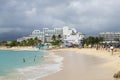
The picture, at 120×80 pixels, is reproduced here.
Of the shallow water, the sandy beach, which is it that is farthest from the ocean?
the shallow water

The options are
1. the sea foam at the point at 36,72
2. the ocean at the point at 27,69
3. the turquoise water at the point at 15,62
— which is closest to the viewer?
the sea foam at the point at 36,72

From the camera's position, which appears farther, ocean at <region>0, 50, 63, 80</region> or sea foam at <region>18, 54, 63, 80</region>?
ocean at <region>0, 50, 63, 80</region>

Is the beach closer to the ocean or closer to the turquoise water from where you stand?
the ocean

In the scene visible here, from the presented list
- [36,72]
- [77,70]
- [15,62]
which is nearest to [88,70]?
[77,70]

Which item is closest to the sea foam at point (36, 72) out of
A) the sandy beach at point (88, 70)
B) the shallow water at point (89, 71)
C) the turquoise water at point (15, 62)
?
the sandy beach at point (88, 70)

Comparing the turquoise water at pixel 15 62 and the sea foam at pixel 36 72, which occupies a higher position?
the sea foam at pixel 36 72

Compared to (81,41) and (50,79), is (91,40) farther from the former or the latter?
(50,79)

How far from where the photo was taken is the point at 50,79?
17.0 metres

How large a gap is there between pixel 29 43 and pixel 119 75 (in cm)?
15249

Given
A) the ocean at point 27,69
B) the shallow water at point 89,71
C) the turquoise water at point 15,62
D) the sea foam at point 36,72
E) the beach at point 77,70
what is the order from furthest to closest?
the turquoise water at point 15,62
the ocean at point 27,69
the sea foam at point 36,72
the beach at point 77,70
the shallow water at point 89,71

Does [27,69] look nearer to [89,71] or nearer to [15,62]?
[89,71]

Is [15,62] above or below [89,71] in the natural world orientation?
below

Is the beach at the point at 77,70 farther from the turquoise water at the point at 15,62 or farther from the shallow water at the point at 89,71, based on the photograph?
the turquoise water at the point at 15,62

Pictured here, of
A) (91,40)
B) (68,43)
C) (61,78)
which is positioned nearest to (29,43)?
(68,43)
